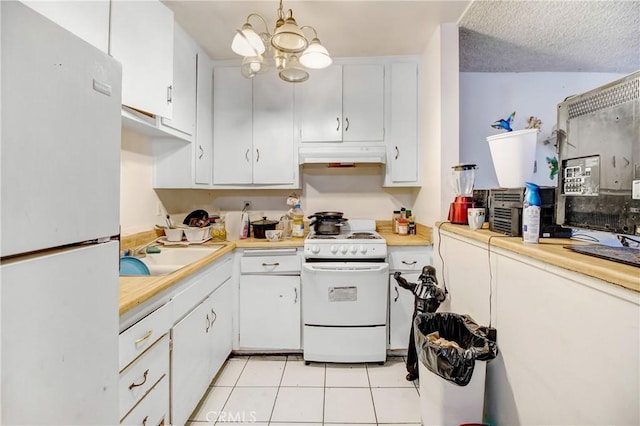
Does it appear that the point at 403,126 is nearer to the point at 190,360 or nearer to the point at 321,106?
the point at 321,106

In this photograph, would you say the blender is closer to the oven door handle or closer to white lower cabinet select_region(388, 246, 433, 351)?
white lower cabinet select_region(388, 246, 433, 351)

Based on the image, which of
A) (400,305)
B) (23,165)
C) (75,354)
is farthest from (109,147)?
(400,305)

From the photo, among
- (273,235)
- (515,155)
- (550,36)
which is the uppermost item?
(550,36)

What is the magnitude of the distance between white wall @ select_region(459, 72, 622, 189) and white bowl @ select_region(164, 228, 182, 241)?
8.31 feet

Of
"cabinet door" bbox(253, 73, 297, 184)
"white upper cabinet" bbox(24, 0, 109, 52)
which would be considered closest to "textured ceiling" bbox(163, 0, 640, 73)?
"cabinet door" bbox(253, 73, 297, 184)

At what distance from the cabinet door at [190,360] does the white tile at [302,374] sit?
53 centimetres

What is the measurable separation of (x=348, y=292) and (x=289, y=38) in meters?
1.60

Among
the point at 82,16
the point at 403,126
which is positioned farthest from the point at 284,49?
the point at 403,126

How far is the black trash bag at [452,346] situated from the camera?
3.55 feet

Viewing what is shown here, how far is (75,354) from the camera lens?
60cm

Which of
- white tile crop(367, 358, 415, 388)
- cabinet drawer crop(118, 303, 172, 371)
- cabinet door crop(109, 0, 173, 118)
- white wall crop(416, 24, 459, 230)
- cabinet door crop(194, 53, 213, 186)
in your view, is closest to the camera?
cabinet drawer crop(118, 303, 172, 371)

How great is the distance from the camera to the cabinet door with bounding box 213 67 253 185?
2.42 meters

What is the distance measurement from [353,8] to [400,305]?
204 cm

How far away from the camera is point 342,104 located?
239cm
